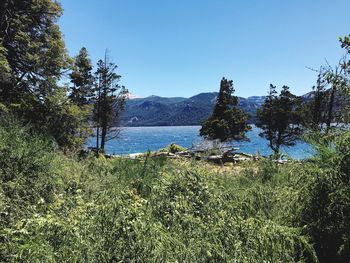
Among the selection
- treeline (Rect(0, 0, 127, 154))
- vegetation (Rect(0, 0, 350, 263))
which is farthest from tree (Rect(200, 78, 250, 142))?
vegetation (Rect(0, 0, 350, 263))

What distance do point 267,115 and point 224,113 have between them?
13.3 ft

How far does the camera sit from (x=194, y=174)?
4375mm

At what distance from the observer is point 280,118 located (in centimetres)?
3334

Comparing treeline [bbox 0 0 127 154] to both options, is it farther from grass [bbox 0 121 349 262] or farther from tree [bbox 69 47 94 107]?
tree [bbox 69 47 94 107]

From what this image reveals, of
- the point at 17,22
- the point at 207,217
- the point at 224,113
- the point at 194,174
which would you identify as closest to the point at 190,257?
the point at 207,217

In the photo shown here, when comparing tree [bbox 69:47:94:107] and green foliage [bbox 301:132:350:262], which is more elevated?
tree [bbox 69:47:94:107]

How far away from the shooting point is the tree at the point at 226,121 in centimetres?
3356

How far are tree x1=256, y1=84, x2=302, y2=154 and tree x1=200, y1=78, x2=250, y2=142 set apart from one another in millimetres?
1748

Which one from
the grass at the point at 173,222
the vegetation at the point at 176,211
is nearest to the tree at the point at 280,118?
the vegetation at the point at 176,211

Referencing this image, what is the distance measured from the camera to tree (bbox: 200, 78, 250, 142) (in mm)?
33562

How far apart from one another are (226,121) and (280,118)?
4999 millimetres

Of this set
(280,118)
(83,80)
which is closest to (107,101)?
(83,80)

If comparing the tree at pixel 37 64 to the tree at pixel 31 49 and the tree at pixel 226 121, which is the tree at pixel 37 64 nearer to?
the tree at pixel 31 49

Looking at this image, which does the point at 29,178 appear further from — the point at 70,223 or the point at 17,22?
the point at 17,22
